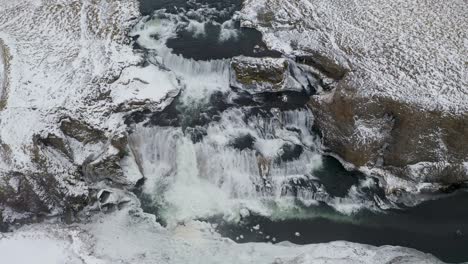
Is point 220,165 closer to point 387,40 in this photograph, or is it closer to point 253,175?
point 253,175

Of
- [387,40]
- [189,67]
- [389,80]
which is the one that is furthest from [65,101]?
[387,40]

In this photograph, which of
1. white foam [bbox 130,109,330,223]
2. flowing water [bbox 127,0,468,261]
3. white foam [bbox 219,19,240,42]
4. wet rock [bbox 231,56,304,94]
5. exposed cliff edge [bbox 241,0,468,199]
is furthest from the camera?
white foam [bbox 219,19,240,42]

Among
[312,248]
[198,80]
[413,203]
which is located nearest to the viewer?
[312,248]

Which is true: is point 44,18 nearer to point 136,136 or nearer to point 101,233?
point 136,136

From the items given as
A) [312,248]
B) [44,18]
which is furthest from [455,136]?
[44,18]

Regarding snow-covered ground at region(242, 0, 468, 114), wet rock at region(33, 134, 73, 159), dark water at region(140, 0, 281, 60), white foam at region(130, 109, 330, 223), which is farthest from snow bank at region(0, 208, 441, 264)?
dark water at region(140, 0, 281, 60)

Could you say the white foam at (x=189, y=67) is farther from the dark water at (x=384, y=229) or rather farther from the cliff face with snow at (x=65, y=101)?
the dark water at (x=384, y=229)

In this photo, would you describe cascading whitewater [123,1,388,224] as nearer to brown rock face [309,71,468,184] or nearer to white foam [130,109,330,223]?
white foam [130,109,330,223]
